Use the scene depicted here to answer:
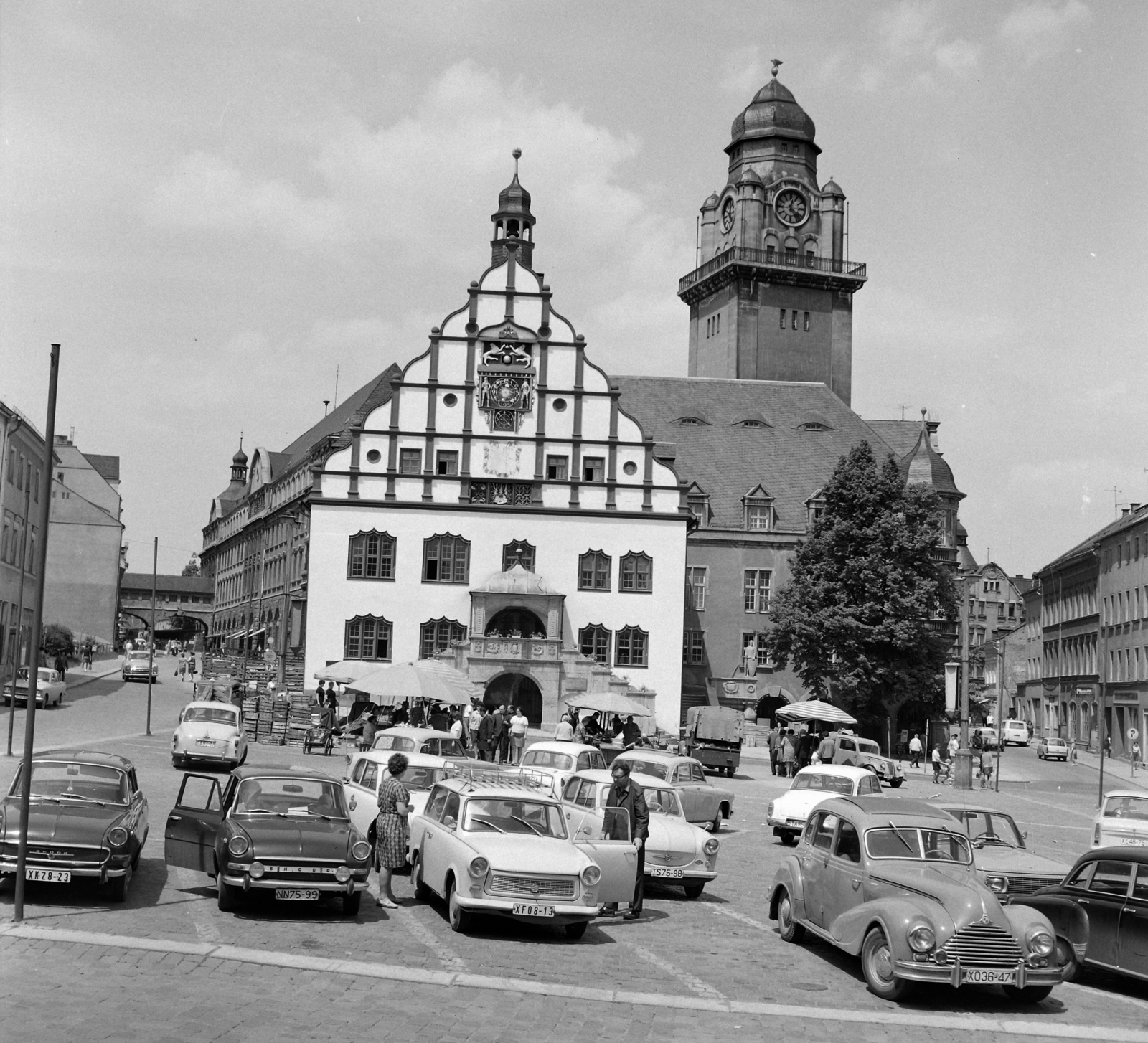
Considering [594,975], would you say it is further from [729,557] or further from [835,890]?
[729,557]

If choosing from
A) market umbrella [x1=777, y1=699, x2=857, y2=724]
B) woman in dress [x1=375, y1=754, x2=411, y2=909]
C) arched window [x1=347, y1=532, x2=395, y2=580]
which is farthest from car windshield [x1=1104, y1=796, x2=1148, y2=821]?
arched window [x1=347, y1=532, x2=395, y2=580]

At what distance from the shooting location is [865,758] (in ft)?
147

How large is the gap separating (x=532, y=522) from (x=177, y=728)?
27.5 meters

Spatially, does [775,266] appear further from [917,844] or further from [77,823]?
[77,823]

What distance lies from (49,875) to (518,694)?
44.4 meters

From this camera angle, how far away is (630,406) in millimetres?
79250

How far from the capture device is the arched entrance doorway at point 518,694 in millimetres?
58750

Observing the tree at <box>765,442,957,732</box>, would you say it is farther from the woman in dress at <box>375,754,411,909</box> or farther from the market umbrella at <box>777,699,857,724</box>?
the woman in dress at <box>375,754,411,909</box>

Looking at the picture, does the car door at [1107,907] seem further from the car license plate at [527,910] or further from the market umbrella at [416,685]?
the market umbrella at [416,685]

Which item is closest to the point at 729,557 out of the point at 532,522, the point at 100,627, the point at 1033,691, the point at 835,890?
the point at 532,522

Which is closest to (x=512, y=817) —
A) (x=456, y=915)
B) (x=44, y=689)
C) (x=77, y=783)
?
(x=456, y=915)

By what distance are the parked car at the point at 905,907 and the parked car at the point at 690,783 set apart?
10186mm

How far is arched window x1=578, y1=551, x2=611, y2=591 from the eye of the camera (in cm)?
6084

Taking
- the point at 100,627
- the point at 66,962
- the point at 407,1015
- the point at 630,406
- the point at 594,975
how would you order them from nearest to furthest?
the point at 407,1015 → the point at 66,962 → the point at 594,975 → the point at 630,406 → the point at 100,627
